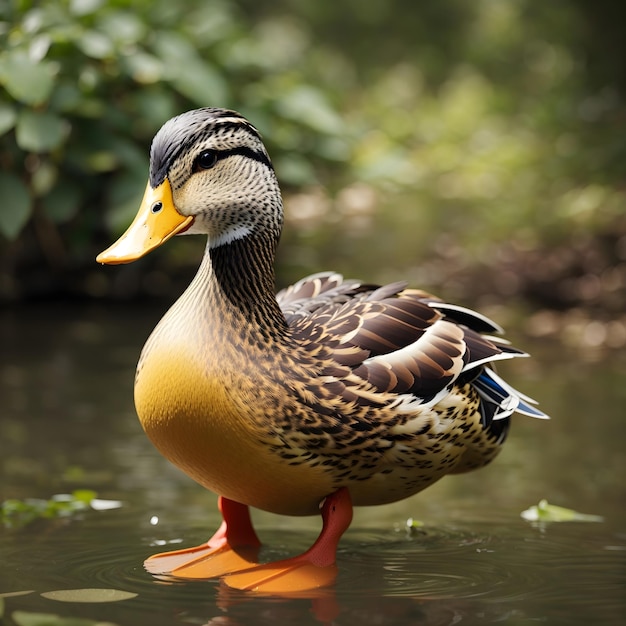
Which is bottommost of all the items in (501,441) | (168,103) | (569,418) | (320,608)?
(320,608)

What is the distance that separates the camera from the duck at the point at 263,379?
3.47 metres

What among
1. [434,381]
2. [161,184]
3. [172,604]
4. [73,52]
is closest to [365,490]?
[434,381]

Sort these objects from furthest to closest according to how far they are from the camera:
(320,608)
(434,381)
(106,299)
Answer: (106,299)
(434,381)
(320,608)

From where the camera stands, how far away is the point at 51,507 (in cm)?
458

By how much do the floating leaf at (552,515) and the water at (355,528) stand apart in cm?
7

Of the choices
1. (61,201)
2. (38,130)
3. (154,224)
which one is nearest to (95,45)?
(38,130)

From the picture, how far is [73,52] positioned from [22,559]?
4185mm

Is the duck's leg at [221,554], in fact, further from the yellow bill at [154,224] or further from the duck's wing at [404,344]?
the yellow bill at [154,224]

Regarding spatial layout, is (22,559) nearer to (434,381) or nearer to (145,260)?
(434,381)

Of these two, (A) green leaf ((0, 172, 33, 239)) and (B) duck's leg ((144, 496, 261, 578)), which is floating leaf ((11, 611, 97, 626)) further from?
(A) green leaf ((0, 172, 33, 239))

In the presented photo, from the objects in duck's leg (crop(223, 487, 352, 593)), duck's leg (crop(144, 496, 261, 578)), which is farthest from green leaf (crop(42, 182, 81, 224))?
duck's leg (crop(223, 487, 352, 593))

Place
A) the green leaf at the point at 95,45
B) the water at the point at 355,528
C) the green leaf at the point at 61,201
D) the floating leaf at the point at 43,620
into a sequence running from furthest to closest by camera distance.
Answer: the green leaf at the point at 61,201, the green leaf at the point at 95,45, the water at the point at 355,528, the floating leaf at the point at 43,620

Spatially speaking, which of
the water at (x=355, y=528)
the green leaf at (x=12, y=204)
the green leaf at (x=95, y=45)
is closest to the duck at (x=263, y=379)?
the water at (x=355, y=528)

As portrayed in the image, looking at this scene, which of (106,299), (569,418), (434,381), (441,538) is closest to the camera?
(434,381)
